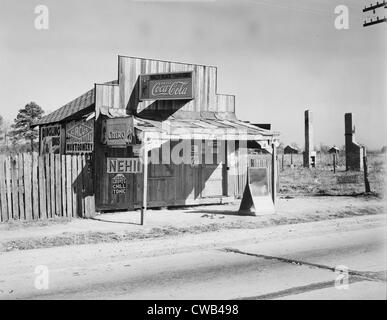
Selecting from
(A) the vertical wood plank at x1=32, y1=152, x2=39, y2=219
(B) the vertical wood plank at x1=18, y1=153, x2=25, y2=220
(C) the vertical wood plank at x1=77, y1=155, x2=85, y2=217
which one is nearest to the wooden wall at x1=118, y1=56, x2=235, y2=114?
(C) the vertical wood plank at x1=77, y1=155, x2=85, y2=217

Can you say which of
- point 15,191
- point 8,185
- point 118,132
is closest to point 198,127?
point 118,132

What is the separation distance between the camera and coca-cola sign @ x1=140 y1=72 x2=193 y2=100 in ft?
57.1

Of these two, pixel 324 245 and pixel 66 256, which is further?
pixel 324 245

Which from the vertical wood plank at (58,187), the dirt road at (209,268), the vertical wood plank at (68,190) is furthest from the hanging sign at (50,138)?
the dirt road at (209,268)

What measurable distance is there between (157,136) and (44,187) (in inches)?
147

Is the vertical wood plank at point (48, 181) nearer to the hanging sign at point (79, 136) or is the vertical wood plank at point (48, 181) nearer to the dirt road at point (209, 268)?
the hanging sign at point (79, 136)

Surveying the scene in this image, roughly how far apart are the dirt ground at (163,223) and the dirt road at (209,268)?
2.31 ft

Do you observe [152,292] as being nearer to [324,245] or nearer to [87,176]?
[324,245]

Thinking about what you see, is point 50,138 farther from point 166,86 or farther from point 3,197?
point 3,197

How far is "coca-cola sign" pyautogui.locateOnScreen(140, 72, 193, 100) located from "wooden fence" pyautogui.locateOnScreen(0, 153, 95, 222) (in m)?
3.45

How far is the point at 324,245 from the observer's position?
37.1 feet

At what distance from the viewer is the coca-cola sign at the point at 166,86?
1739cm
